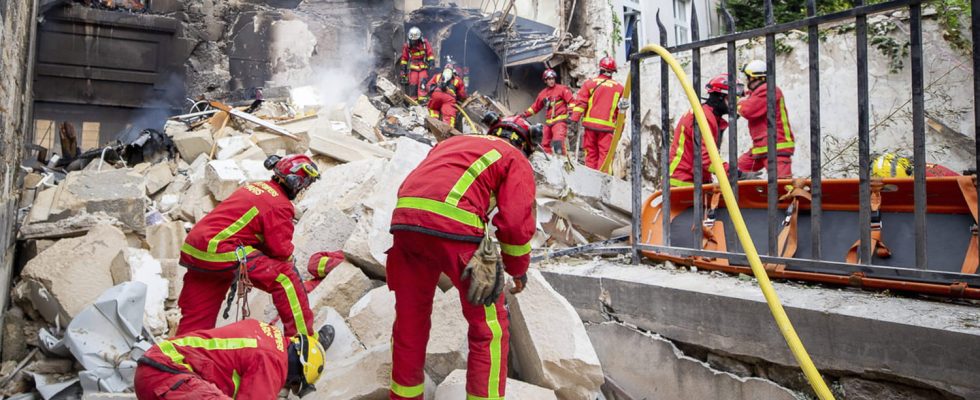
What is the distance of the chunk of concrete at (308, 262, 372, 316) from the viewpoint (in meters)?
4.41

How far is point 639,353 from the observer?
3.27m

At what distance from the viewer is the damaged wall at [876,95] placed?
23.6ft

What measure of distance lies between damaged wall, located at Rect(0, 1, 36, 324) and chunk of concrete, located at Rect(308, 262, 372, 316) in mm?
2214

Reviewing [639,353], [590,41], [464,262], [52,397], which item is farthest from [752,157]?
[590,41]

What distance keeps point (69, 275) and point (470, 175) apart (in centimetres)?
378

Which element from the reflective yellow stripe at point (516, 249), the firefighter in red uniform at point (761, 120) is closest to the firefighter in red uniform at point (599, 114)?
the firefighter in red uniform at point (761, 120)

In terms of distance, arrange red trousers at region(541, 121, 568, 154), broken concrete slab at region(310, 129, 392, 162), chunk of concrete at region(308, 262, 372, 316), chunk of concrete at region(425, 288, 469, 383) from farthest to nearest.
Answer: red trousers at region(541, 121, 568, 154) < broken concrete slab at region(310, 129, 392, 162) < chunk of concrete at region(308, 262, 372, 316) < chunk of concrete at region(425, 288, 469, 383)

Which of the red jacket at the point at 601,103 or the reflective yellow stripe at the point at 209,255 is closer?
the reflective yellow stripe at the point at 209,255

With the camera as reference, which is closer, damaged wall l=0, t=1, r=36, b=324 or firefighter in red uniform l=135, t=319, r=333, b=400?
firefighter in red uniform l=135, t=319, r=333, b=400

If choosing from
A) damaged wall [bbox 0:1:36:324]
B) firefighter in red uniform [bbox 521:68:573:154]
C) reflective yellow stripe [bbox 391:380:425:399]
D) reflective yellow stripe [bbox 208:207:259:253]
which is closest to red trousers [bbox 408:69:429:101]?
firefighter in red uniform [bbox 521:68:573:154]

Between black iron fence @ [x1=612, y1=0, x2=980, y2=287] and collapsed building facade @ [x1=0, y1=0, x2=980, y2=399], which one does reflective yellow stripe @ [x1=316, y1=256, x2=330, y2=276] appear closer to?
collapsed building facade @ [x1=0, y1=0, x2=980, y2=399]

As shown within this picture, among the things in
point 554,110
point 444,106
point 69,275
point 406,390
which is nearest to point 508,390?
point 406,390

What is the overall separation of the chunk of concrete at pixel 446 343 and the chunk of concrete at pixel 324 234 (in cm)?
225

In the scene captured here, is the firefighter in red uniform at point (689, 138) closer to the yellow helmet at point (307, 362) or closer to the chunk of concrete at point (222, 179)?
the yellow helmet at point (307, 362)
